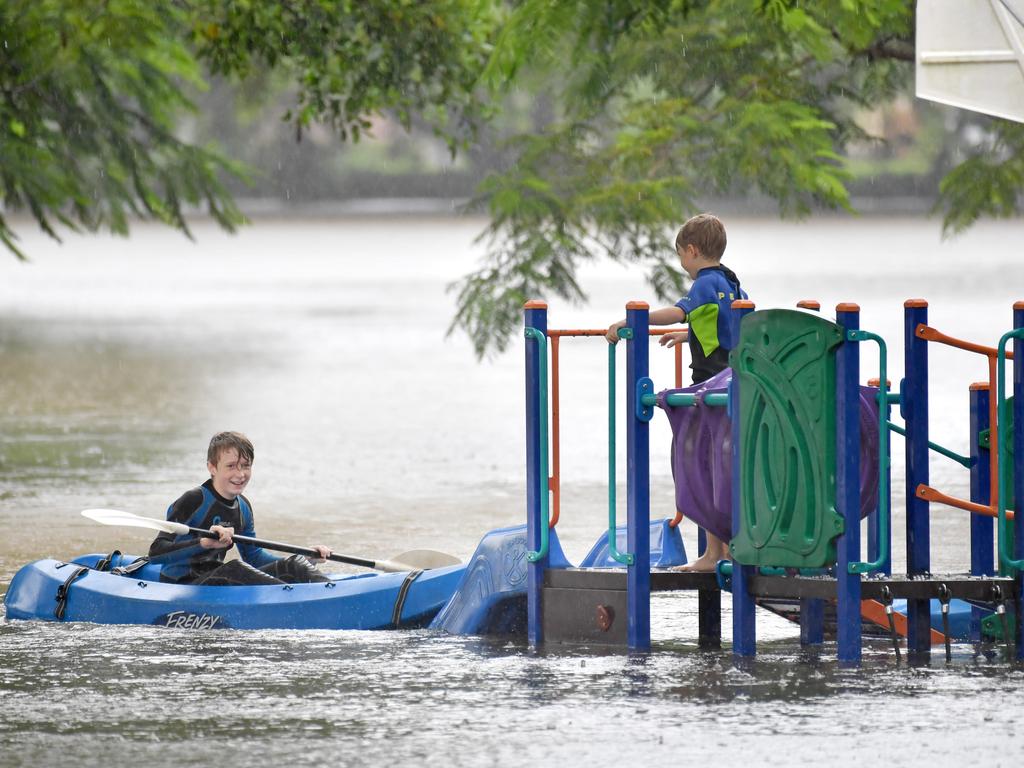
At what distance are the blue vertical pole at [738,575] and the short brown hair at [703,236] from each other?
1.40 ft

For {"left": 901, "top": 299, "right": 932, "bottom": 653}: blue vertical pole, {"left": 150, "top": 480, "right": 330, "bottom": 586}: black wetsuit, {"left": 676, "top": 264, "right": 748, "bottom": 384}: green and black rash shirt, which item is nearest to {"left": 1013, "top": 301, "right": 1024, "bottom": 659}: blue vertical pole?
{"left": 901, "top": 299, "right": 932, "bottom": 653}: blue vertical pole

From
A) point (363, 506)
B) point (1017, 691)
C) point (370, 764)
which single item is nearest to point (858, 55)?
point (363, 506)

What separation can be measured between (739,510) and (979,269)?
1287 inches

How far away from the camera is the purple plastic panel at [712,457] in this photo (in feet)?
25.6

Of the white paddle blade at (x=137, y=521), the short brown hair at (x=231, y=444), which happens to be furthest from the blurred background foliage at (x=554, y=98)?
the short brown hair at (x=231, y=444)

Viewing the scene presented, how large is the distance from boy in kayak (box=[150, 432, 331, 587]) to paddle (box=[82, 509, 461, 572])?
49 mm

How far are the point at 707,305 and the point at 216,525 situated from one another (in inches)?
93.0

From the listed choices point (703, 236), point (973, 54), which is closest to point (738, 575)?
point (703, 236)

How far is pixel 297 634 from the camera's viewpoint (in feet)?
28.0

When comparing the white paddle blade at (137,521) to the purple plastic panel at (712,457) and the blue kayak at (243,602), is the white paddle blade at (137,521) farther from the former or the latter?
the purple plastic panel at (712,457)

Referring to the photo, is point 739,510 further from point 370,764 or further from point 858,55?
point 858,55

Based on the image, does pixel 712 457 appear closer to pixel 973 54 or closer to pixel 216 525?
pixel 216 525

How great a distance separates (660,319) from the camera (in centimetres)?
796

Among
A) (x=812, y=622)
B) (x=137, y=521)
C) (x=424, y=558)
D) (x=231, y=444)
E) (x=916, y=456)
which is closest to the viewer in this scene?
(x=916, y=456)
